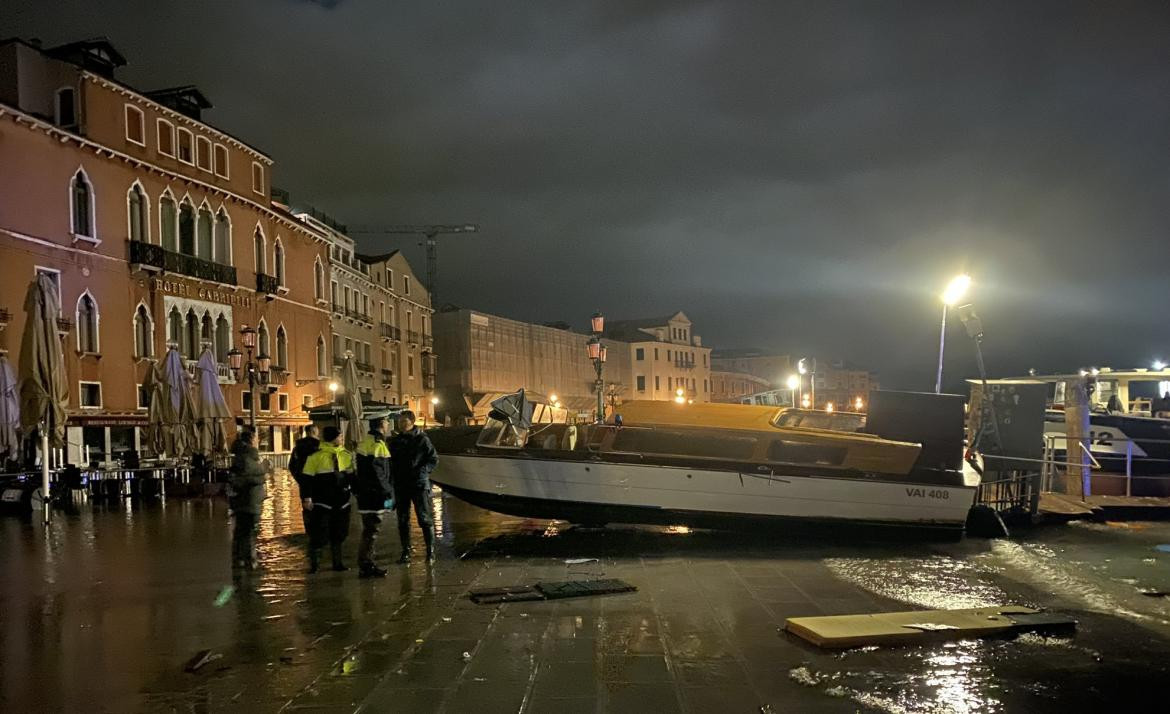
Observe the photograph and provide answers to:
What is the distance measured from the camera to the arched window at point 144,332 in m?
29.5

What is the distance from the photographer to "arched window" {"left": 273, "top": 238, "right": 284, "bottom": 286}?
3731 centimetres

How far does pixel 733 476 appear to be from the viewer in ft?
36.6

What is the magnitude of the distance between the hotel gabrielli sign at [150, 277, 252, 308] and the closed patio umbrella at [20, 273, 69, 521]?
1540 centimetres

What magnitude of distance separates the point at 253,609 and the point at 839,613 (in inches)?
209

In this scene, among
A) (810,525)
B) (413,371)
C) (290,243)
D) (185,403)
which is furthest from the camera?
(413,371)

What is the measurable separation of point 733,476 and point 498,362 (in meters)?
51.5

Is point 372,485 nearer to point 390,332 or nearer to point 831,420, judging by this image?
point 831,420

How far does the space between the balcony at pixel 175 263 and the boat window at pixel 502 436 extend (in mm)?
22619

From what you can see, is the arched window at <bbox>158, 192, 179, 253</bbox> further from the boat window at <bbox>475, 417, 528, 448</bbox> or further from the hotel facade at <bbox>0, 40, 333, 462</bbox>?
the boat window at <bbox>475, 417, 528, 448</bbox>

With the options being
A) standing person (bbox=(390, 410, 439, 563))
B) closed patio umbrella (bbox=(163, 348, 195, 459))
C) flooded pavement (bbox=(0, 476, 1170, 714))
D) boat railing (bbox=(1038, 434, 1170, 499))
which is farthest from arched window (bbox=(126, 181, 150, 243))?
boat railing (bbox=(1038, 434, 1170, 499))

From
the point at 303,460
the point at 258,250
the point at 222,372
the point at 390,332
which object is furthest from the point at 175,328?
the point at 303,460

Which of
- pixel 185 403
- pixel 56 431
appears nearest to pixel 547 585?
pixel 56 431

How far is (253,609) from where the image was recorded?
753cm

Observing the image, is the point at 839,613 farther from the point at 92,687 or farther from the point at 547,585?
the point at 92,687
